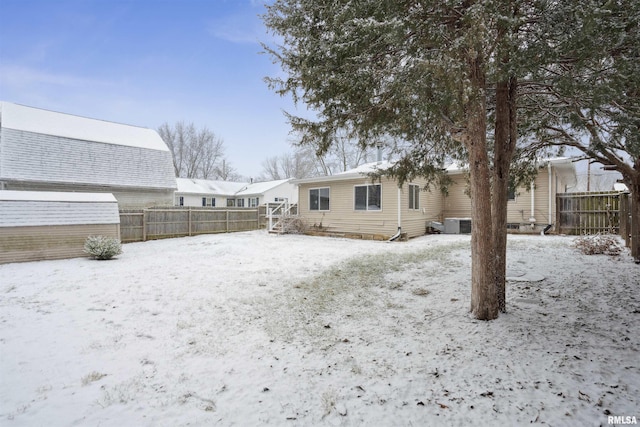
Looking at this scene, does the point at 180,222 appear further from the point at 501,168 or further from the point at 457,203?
the point at 501,168

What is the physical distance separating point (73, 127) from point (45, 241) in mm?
10575

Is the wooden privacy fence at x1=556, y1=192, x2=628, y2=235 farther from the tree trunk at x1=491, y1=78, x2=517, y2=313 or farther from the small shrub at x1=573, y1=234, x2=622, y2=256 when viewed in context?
the tree trunk at x1=491, y1=78, x2=517, y2=313

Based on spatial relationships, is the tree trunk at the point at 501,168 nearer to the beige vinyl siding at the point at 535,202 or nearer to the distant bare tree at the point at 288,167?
the beige vinyl siding at the point at 535,202

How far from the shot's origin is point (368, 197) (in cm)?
1293

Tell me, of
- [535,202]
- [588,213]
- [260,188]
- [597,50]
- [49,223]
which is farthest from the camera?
[260,188]

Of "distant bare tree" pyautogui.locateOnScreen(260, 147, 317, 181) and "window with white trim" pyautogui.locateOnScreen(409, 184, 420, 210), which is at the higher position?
"distant bare tree" pyautogui.locateOnScreen(260, 147, 317, 181)

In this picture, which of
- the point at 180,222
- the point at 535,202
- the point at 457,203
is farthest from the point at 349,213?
the point at 180,222

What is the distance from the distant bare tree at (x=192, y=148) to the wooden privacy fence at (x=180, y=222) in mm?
20837

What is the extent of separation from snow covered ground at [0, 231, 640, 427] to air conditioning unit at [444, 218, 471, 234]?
22.8 feet

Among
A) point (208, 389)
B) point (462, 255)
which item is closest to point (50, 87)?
point (208, 389)

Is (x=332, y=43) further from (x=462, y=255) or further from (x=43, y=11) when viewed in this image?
(x=462, y=255)

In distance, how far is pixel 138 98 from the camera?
13.6 meters

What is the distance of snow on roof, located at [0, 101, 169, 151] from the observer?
14.2 m

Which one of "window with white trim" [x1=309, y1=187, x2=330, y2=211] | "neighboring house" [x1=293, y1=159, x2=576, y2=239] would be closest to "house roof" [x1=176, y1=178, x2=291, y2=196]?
"window with white trim" [x1=309, y1=187, x2=330, y2=211]
